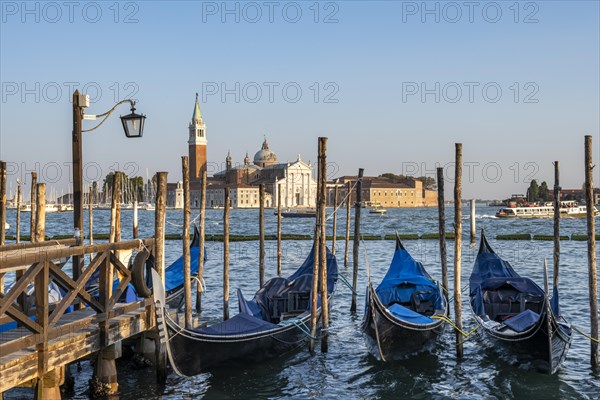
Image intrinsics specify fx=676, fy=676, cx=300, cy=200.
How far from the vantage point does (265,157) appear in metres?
111

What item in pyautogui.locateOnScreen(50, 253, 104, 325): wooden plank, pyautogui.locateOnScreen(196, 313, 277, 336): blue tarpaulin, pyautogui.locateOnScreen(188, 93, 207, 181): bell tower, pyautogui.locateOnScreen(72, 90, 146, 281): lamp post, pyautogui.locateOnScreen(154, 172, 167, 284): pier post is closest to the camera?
pyautogui.locateOnScreen(50, 253, 104, 325): wooden plank

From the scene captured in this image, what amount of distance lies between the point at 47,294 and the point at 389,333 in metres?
4.05

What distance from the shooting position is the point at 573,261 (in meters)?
19.8

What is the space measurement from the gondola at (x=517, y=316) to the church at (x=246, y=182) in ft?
257

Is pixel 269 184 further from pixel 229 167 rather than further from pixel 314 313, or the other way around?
pixel 314 313

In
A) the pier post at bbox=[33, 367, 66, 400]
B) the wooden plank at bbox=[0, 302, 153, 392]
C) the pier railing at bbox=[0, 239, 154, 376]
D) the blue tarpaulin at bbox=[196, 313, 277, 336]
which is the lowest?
the pier post at bbox=[33, 367, 66, 400]

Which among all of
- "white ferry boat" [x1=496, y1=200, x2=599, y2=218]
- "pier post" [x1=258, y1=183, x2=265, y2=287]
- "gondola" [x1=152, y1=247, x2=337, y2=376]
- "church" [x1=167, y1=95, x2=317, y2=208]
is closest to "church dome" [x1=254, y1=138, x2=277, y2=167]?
"church" [x1=167, y1=95, x2=317, y2=208]

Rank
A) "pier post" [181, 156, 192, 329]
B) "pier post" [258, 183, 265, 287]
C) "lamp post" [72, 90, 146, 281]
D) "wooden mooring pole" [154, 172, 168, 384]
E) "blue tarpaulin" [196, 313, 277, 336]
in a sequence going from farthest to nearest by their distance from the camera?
"pier post" [258, 183, 265, 287] → "pier post" [181, 156, 192, 329] → "blue tarpaulin" [196, 313, 277, 336] → "wooden mooring pole" [154, 172, 168, 384] → "lamp post" [72, 90, 146, 281]

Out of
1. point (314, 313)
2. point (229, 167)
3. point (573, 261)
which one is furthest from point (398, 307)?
point (229, 167)

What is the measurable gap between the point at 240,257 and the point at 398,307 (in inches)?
554

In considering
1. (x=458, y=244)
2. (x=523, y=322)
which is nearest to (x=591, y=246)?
(x=523, y=322)

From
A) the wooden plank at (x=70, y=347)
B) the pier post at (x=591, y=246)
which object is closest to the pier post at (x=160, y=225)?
the wooden plank at (x=70, y=347)

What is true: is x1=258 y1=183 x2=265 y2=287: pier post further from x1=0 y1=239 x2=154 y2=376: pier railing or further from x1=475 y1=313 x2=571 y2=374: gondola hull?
x1=0 y1=239 x2=154 y2=376: pier railing

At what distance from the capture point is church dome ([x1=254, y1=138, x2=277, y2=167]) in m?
111
